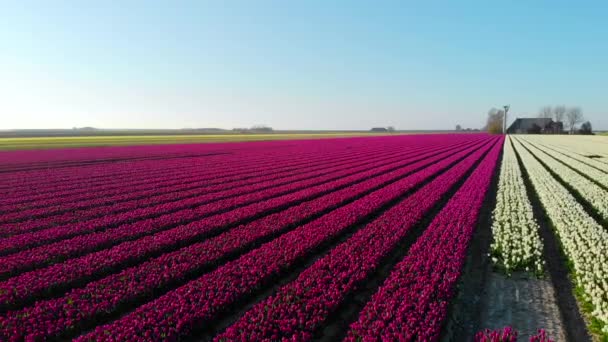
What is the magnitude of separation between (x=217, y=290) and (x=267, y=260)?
1672 mm

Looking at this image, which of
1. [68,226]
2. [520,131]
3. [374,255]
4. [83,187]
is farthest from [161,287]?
[520,131]

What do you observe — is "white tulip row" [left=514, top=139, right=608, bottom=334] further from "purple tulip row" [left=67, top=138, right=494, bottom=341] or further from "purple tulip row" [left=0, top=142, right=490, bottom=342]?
"purple tulip row" [left=0, top=142, right=490, bottom=342]

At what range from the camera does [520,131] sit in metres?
137

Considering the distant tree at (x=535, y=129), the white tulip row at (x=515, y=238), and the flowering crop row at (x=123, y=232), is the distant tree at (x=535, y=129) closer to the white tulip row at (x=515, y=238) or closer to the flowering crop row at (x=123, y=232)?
the white tulip row at (x=515, y=238)

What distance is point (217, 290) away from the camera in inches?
→ 273

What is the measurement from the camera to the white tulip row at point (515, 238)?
857cm

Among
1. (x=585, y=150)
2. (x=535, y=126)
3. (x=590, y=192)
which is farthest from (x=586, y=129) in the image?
(x=590, y=192)

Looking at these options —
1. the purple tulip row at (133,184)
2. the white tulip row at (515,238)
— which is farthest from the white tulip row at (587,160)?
the purple tulip row at (133,184)

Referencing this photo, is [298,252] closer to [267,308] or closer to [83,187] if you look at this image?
[267,308]

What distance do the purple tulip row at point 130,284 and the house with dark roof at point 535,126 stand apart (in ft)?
489

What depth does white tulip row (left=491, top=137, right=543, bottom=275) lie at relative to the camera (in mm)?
8570

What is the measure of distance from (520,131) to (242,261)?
160 metres

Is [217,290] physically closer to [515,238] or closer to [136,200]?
[515,238]

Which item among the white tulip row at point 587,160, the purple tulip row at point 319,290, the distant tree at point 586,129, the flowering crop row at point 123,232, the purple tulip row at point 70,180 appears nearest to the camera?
the purple tulip row at point 319,290
